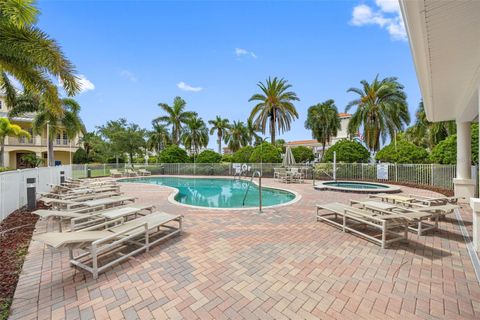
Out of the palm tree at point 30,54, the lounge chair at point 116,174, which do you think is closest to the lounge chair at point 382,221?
the palm tree at point 30,54

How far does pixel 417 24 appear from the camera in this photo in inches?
111

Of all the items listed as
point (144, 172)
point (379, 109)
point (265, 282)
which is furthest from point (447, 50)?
point (144, 172)

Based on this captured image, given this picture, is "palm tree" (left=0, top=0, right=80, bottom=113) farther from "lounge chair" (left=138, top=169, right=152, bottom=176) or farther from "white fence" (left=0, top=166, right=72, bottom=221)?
"lounge chair" (left=138, top=169, right=152, bottom=176)

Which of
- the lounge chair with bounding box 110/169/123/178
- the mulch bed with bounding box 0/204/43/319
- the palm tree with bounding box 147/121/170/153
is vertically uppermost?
the palm tree with bounding box 147/121/170/153

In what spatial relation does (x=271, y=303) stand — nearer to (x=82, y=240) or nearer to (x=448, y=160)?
(x=82, y=240)

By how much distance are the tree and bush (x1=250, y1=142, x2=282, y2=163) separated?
845 cm

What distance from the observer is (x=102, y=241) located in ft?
11.0

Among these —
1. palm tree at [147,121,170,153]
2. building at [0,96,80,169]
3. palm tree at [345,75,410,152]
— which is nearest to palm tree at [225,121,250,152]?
palm tree at [147,121,170,153]

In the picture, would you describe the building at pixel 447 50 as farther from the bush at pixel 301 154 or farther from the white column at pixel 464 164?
the bush at pixel 301 154

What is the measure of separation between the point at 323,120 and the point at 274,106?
10.1m

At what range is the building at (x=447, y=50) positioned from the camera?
264 cm

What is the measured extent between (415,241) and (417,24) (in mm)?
4007

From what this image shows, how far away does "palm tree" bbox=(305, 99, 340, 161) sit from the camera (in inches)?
1163

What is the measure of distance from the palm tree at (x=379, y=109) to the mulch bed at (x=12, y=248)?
24242mm
